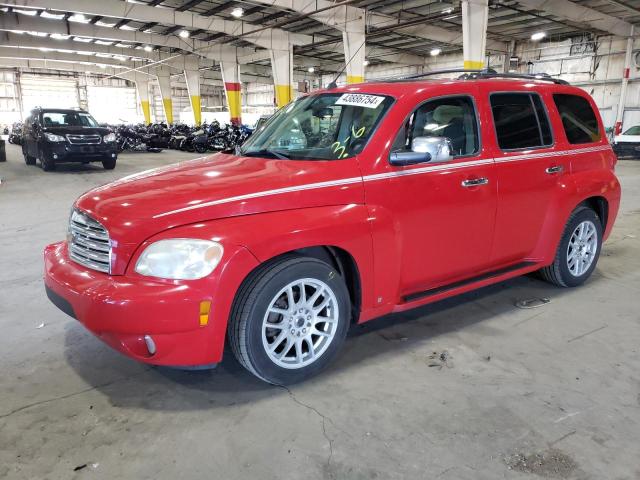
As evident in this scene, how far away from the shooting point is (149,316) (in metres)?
2.23

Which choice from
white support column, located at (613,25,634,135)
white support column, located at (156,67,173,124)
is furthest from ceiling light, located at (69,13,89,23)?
white support column, located at (613,25,634,135)

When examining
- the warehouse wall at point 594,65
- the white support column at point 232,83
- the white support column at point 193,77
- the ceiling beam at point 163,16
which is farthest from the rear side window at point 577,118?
the white support column at point 193,77

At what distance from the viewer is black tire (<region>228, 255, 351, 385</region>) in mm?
2422

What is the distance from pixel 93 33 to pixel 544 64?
22.0m

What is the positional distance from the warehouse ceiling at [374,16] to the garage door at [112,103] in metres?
18.6

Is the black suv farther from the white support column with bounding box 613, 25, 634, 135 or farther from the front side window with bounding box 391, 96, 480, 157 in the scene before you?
the white support column with bounding box 613, 25, 634, 135

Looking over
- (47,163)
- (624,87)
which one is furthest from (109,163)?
(624,87)

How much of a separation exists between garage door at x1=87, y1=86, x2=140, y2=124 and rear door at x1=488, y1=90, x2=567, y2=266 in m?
45.8

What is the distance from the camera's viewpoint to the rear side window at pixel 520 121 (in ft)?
11.0

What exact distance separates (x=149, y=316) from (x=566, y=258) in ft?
11.0

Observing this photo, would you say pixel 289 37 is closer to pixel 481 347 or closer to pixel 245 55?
pixel 245 55

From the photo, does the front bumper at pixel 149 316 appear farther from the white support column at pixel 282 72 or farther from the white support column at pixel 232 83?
the white support column at pixel 232 83

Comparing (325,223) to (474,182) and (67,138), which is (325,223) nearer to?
(474,182)

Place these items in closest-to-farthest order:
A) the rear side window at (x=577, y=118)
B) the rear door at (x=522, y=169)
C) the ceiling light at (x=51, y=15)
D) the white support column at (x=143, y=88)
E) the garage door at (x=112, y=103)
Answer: the rear door at (x=522, y=169), the rear side window at (x=577, y=118), the ceiling light at (x=51, y=15), the white support column at (x=143, y=88), the garage door at (x=112, y=103)
